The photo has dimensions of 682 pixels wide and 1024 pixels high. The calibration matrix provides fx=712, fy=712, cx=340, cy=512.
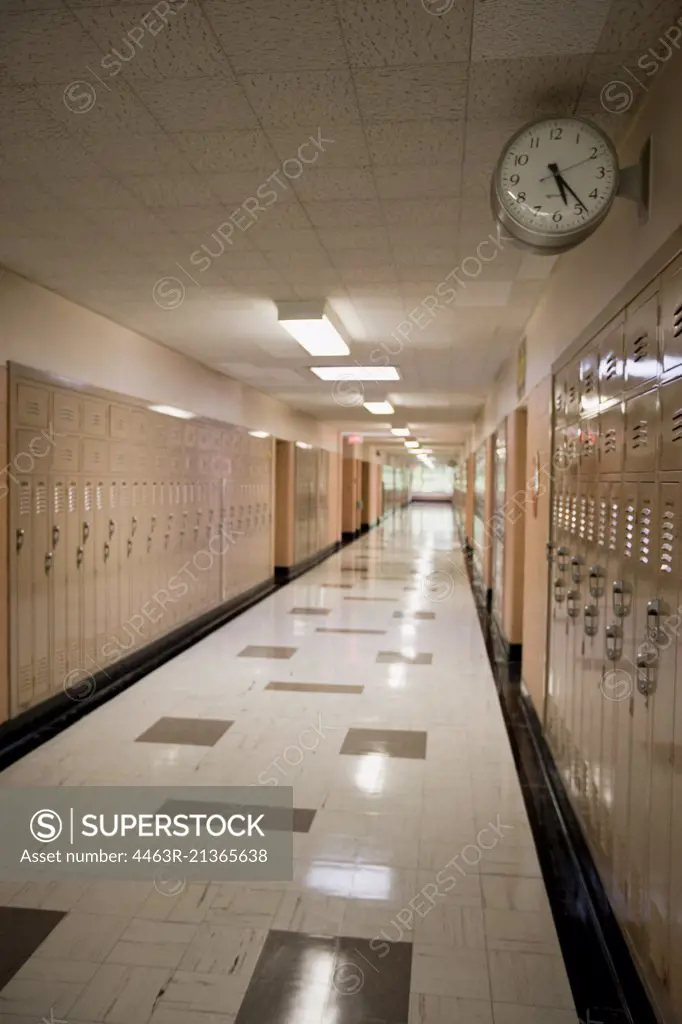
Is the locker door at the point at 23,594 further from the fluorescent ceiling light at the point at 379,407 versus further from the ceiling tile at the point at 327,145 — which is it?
the fluorescent ceiling light at the point at 379,407

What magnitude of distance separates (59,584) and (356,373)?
4.30 meters

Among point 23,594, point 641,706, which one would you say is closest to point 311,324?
point 23,594

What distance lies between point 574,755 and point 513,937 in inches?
40.7

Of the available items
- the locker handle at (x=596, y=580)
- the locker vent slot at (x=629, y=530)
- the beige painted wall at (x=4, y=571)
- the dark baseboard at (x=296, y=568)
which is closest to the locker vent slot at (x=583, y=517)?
the locker handle at (x=596, y=580)

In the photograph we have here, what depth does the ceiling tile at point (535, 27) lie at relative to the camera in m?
1.88

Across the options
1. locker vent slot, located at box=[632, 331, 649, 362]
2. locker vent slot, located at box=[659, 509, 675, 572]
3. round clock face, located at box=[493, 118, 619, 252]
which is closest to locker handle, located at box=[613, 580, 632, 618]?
locker vent slot, located at box=[659, 509, 675, 572]

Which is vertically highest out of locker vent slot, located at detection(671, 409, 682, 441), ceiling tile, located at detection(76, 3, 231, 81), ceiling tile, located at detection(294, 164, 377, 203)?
ceiling tile, located at detection(294, 164, 377, 203)

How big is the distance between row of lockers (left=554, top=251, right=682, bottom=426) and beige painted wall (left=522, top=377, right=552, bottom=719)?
0.93 metres

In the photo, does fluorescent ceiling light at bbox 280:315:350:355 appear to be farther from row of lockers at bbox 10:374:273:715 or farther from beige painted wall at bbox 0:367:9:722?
beige painted wall at bbox 0:367:9:722

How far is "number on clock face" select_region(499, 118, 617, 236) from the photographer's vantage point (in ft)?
7.34

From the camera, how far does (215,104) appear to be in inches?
94.3

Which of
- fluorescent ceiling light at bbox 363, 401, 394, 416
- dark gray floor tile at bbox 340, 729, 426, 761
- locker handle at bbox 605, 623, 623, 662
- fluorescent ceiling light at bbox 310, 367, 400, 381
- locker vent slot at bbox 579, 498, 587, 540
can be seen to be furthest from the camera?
fluorescent ceiling light at bbox 363, 401, 394, 416

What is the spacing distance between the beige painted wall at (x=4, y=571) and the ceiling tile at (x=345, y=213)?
79.1 inches

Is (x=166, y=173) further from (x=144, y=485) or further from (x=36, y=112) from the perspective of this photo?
(x=144, y=485)
